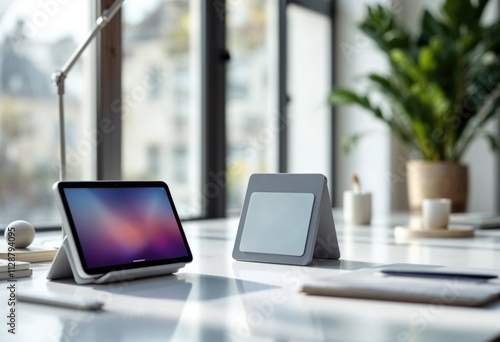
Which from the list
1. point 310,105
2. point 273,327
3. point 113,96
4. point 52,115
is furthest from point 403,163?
point 273,327

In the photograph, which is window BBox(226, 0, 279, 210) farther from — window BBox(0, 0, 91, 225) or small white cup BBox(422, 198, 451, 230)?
small white cup BBox(422, 198, 451, 230)

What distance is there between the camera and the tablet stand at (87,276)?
51.6 inches

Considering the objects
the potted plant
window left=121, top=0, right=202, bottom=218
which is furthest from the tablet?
window left=121, top=0, right=202, bottom=218

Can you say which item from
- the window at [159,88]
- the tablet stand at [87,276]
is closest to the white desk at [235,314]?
the tablet stand at [87,276]

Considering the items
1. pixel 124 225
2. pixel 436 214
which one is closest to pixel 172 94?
pixel 436 214

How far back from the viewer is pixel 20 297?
45.6 inches

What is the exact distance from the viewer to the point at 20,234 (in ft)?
5.60

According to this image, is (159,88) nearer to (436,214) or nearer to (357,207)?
(357,207)

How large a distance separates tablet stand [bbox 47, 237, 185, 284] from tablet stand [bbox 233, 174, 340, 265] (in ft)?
0.78

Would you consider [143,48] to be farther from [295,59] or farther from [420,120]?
[420,120]

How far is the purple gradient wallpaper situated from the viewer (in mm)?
1328

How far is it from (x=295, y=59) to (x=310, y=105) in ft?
0.88

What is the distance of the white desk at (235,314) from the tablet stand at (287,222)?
56 millimetres

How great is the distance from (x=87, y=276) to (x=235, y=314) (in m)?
0.34
